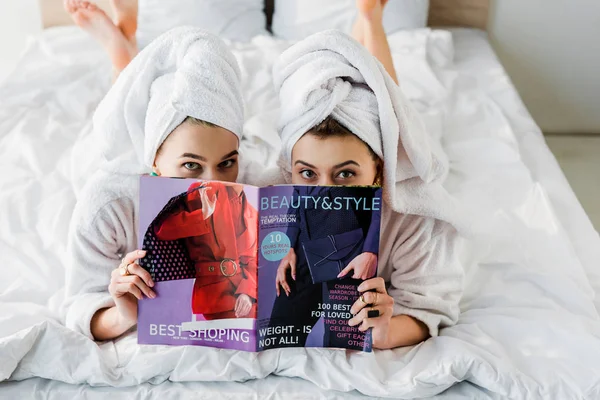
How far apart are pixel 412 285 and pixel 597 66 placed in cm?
171

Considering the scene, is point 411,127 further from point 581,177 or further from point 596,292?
point 581,177

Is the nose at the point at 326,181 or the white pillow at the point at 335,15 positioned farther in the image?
the white pillow at the point at 335,15

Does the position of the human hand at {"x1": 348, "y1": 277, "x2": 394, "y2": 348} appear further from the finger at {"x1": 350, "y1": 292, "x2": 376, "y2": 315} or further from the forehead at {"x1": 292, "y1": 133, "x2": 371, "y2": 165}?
the forehead at {"x1": 292, "y1": 133, "x2": 371, "y2": 165}

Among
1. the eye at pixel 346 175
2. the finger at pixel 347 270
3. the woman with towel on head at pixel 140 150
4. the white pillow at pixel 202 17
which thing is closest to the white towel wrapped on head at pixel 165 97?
the woman with towel on head at pixel 140 150

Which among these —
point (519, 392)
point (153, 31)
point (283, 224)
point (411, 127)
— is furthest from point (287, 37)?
point (519, 392)

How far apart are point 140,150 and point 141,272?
0.86ft

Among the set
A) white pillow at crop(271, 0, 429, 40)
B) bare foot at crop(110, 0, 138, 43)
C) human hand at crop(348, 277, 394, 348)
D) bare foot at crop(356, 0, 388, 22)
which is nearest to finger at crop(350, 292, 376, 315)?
human hand at crop(348, 277, 394, 348)

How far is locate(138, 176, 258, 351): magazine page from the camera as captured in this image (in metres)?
1.05

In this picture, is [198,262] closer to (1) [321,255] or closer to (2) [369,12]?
(1) [321,255]

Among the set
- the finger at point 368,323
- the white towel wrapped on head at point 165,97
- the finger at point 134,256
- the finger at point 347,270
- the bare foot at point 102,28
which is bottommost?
the finger at point 368,323

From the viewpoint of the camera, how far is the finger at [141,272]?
3.52ft

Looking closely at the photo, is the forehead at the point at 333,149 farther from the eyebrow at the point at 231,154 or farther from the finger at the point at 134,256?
the finger at the point at 134,256

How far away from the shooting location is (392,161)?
1.11 m

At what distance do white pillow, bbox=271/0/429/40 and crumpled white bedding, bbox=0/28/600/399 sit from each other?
86 mm
